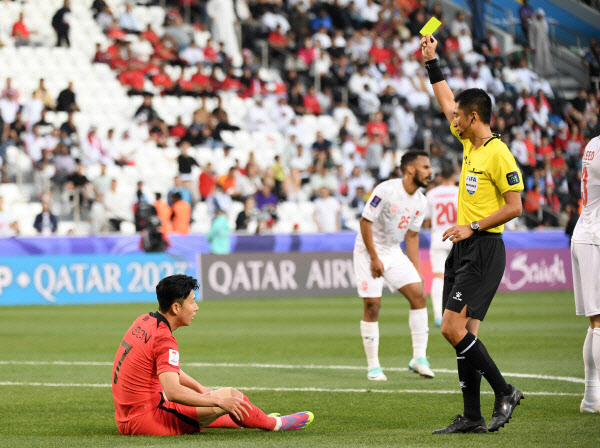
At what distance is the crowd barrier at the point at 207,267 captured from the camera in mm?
22719

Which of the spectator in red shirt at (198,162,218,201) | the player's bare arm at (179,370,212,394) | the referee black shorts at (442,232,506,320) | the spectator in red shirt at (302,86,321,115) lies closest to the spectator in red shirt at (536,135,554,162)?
the spectator in red shirt at (302,86,321,115)

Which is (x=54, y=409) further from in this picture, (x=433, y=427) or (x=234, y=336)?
(x=234, y=336)

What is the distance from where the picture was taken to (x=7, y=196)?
25516 mm

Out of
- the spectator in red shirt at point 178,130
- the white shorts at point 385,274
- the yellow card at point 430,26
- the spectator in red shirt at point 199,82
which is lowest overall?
the white shorts at point 385,274

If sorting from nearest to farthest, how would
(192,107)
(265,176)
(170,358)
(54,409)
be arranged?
(170,358), (54,409), (265,176), (192,107)

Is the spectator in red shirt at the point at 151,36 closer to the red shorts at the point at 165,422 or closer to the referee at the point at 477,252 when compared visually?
the referee at the point at 477,252

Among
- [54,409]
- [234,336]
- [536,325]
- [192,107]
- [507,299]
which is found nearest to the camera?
[54,409]

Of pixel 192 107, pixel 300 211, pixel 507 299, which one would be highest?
pixel 192 107

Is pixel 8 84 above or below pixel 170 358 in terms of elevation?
above

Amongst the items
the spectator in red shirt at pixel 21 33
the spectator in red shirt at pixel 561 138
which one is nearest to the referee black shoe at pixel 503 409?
the spectator in red shirt at pixel 21 33

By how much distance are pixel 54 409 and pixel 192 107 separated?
2186 cm

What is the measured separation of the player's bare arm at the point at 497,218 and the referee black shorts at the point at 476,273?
165mm

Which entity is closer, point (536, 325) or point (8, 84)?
point (536, 325)

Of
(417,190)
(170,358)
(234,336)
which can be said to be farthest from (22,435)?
(234,336)
